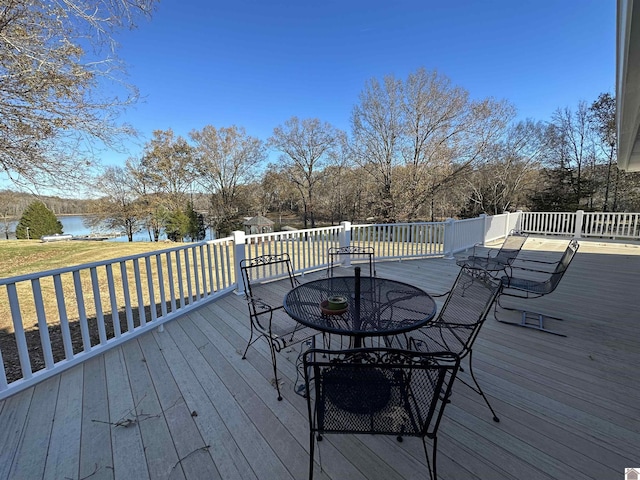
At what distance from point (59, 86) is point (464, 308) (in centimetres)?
626

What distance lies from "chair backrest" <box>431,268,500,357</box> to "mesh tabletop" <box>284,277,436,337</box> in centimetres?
23

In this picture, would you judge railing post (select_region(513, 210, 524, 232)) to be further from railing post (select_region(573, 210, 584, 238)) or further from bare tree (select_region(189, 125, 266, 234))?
bare tree (select_region(189, 125, 266, 234))

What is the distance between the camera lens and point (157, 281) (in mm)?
6809

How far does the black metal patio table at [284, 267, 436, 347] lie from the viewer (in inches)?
65.7

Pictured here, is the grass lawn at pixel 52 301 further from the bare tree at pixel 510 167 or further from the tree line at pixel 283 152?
the bare tree at pixel 510 167

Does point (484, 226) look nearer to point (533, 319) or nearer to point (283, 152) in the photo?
point (533, 319)

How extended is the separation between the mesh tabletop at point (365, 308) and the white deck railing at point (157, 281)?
1.56m

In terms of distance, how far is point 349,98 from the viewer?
13461 millimetres

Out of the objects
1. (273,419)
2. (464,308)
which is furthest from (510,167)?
(273,419)

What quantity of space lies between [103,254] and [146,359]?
9097 mm

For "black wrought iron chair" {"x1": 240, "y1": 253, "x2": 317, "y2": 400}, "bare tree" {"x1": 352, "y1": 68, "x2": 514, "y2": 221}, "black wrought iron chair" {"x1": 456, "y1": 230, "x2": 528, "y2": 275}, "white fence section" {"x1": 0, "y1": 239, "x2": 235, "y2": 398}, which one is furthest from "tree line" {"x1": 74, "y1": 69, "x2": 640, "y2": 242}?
"black wrought iron chair" {"x1": 456, "y1": 230, "x2": 528, "y2": 275}

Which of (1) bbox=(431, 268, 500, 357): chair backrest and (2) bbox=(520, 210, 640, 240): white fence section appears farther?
(2) bbox=(520, 210, 640, 240): white fence section

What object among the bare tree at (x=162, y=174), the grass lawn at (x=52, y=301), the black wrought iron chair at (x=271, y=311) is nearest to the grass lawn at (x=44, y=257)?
the grass lawn at (x=52, y=301)

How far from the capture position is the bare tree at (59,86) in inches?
128
